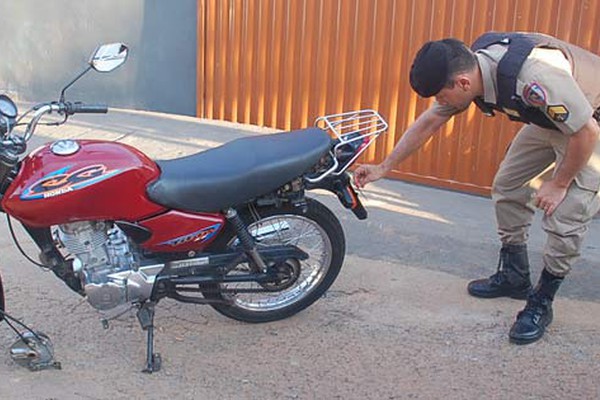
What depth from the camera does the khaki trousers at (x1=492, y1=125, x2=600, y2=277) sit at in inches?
142

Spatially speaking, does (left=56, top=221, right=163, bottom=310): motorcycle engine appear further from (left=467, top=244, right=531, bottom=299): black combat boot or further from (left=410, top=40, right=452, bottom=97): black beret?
(left=467, top=244, right=531, bottom=299): black combat boot

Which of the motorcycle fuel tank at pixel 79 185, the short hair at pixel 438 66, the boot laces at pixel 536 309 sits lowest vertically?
the boot laces at pixel 536 309

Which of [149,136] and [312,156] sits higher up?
[312,156]

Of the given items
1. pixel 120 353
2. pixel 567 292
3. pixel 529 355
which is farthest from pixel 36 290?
pixel 567 292

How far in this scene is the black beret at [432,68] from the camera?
3336mm

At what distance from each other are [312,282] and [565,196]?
1.29 m

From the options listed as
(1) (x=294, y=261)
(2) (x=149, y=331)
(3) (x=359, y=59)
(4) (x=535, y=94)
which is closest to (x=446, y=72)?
(4) (x=535, y=94)

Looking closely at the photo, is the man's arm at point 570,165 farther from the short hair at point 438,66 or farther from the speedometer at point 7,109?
the speedometer at point 7,109

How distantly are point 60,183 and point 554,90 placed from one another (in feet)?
6.82

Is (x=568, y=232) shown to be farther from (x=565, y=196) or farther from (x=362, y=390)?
(x=362, y=390)

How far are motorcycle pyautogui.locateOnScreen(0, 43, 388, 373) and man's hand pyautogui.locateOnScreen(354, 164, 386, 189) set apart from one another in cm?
23

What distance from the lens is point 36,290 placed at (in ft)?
13.8

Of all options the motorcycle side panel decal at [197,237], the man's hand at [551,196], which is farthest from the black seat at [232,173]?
the man's hand at [551,196]

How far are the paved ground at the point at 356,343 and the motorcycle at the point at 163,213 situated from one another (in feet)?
0.51
